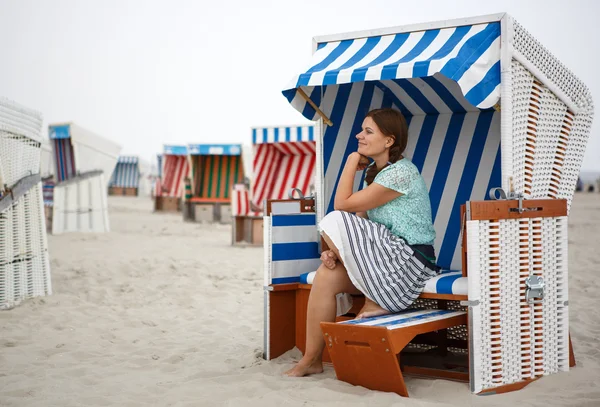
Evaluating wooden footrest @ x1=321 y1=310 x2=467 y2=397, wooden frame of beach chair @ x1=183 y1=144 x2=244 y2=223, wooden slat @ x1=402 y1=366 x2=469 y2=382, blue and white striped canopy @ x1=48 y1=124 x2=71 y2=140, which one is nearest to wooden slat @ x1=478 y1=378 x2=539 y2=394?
wooden slat @ x1=402 y1=366 x2=469 y2=382

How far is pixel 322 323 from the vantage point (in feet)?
11.0

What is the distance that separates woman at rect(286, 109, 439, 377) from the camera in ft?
11.7

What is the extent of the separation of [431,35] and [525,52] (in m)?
0.54

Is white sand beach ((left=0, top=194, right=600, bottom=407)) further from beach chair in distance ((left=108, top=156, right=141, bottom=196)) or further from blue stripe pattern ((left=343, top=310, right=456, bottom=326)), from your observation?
beach chair in distance ((left=108, top=156, right=141, bottom=196))

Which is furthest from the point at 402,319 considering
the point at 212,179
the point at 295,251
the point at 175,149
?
the point at 175,149

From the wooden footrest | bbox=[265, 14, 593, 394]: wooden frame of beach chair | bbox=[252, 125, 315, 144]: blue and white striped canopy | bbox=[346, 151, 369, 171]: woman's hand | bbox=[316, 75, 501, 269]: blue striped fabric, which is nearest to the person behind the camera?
the wooden footrest

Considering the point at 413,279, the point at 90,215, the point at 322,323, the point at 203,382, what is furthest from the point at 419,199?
the point at 90,215

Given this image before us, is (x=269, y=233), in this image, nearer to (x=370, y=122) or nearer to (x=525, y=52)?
(x=370, y=122)

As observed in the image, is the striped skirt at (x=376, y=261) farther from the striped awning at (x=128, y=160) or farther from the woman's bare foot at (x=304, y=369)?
the striped awning at (x=128, y=160)

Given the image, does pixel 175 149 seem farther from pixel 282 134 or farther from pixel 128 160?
pixel 128 160

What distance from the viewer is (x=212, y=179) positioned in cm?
1761

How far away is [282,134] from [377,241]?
7901 mm

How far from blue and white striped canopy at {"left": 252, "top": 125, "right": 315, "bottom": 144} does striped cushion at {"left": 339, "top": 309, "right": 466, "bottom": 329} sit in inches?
297

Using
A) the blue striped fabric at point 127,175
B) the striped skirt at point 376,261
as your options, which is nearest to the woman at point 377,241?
the striped skirt at point 376,261
